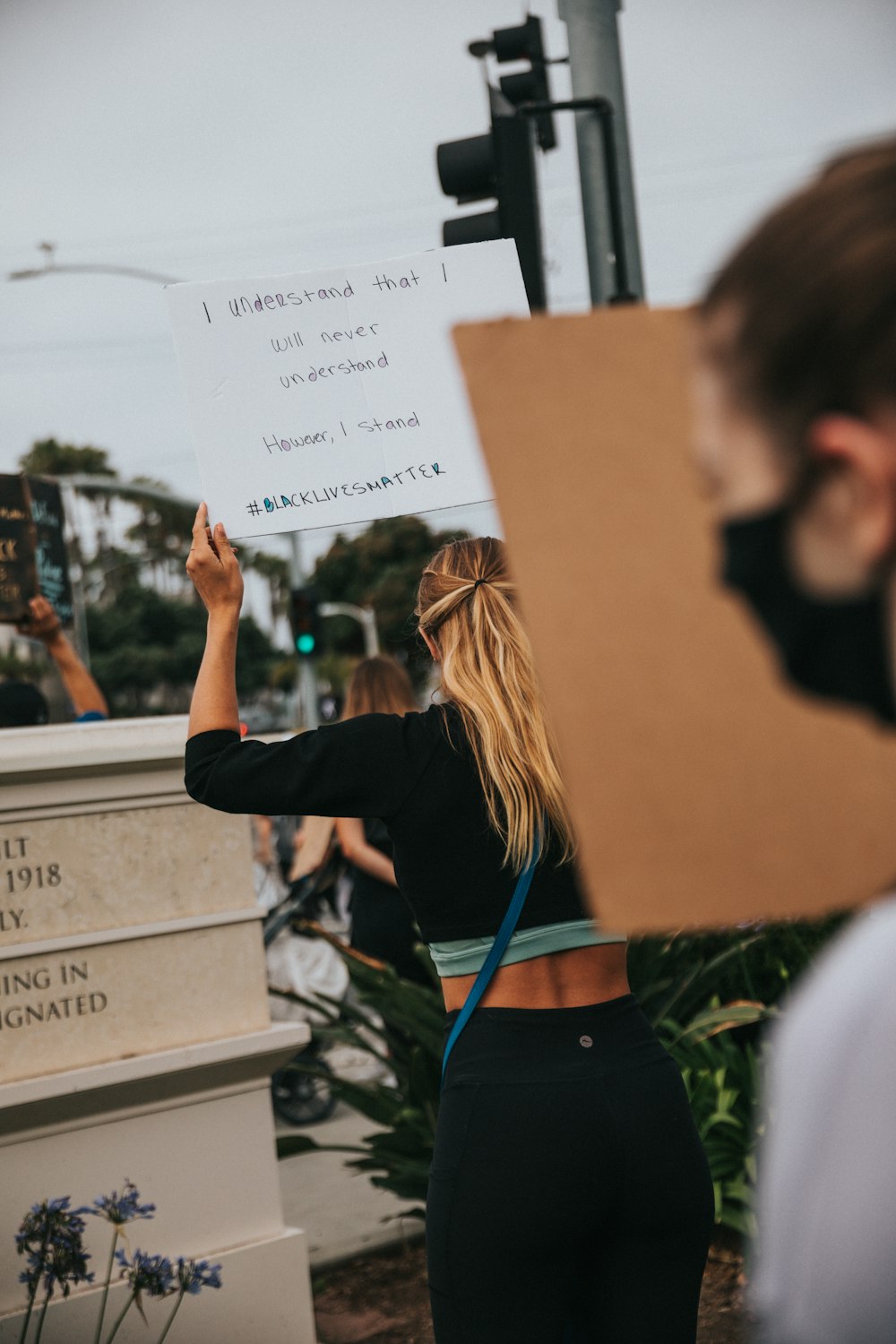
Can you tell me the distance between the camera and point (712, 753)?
106cm

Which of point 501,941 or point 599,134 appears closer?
point 501,941

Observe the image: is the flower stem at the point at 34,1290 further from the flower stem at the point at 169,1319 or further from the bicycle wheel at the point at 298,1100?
the bicycle wheel at the point at 298,1100

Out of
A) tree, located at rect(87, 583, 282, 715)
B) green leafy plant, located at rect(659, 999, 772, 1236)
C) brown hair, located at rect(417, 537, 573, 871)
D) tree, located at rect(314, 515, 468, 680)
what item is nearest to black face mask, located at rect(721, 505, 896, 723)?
brown hair, located at rect(417, 537, 573, 871)

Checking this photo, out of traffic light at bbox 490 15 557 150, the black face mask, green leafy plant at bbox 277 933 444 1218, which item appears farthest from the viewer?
traffic light at bbox 490 15 557 150

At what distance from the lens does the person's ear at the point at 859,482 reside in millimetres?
760

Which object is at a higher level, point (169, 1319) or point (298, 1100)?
point (169, 1319)

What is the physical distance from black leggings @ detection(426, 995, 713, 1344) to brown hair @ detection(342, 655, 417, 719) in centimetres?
348

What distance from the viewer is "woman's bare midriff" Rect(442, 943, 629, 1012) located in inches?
86.7

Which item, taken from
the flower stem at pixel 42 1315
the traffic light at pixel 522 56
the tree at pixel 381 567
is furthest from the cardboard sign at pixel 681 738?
the tree at pixel 381 567

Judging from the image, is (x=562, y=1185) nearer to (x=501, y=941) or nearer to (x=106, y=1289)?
(x=501, y=941)

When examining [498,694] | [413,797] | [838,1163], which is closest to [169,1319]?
[413,797]

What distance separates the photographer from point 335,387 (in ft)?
7.70

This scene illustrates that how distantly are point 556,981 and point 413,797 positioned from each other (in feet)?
1.22

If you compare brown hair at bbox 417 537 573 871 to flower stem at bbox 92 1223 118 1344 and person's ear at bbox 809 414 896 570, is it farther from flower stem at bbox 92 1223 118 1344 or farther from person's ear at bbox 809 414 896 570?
flower stem at bbox 92 1223 118 1344
